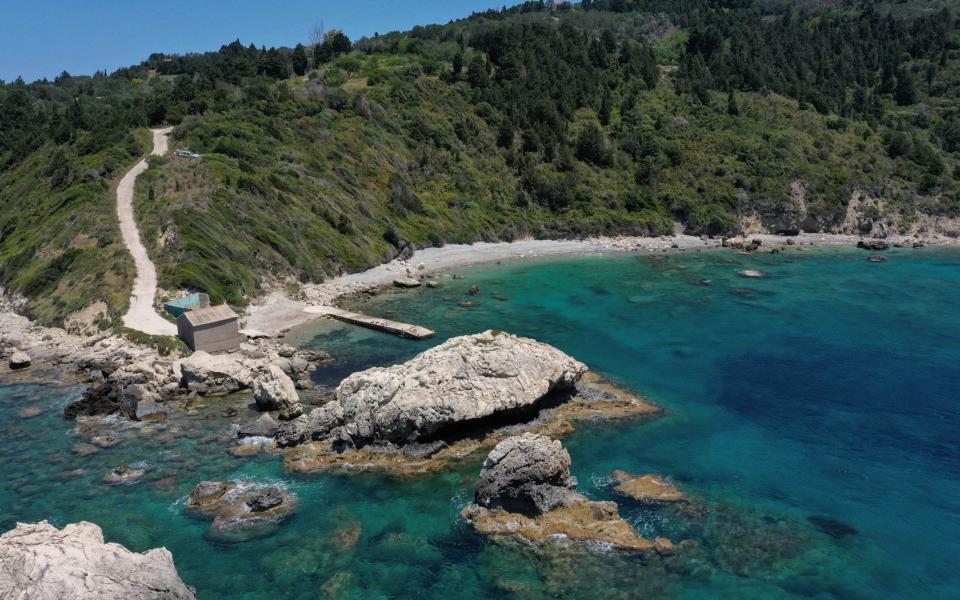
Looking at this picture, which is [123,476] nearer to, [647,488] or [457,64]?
[647,488]

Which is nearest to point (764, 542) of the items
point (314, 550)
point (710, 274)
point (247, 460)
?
point (314, 550)

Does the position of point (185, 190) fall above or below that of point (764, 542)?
above

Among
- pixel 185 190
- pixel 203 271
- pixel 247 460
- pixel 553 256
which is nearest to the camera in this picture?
pixel 247 460

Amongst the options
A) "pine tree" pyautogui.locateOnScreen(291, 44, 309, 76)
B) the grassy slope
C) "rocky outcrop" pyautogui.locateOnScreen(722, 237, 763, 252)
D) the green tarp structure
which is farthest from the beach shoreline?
"pine tree" pyautogui.locateOnScreen(291, 44, 309, 76)

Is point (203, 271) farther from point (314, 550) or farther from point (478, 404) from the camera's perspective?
point (314, 550)

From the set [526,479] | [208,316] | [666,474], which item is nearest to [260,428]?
[208,316]

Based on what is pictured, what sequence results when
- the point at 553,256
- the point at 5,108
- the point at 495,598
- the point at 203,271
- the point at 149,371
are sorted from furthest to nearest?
1. the point at 5,108
2. the point at 553,256
3. the point at 203,271
4. the point at 149,371
5. the point at 495,598

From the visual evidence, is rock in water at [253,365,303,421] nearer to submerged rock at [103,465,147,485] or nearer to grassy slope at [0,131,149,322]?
submerged rock at [103,465,147,485]
